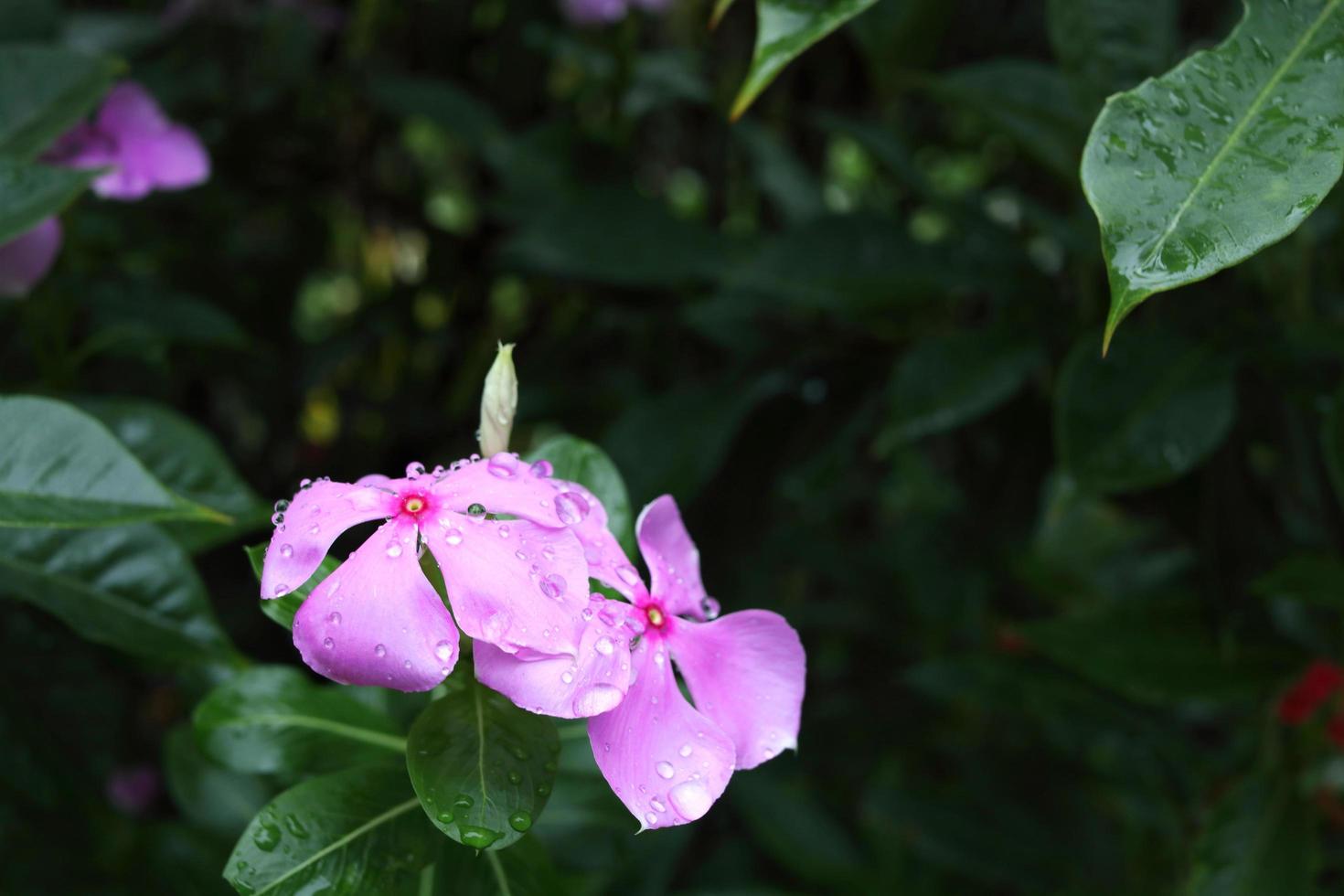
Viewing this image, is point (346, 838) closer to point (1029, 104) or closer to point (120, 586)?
point (120, 586)

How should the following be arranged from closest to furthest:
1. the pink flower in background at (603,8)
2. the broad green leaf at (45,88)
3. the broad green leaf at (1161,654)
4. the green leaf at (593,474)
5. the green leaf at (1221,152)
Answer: the green leaf at (1221,152)
the green leaf at (593,474)
the broad green leaf at (45,88)
the broad green leaf at (1161,654)
the pink flower in background at (603,8)

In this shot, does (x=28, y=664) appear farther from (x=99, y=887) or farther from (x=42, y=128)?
(x=42, y=128)

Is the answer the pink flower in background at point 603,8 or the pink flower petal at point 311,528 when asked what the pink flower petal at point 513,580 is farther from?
the pink flower in background at point 603,8

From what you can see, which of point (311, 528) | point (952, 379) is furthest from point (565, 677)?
point (952, 379)

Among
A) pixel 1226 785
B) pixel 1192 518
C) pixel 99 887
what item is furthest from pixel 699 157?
pixel 99 887

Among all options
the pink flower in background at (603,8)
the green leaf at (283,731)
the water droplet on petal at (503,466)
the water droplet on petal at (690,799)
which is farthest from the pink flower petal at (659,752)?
the pink flower in background at (603,8)

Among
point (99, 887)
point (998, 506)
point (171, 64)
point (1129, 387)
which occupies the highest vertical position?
point (1129, 387)

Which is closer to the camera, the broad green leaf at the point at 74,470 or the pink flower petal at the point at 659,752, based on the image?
the pink flower petal at the point at 659,752
